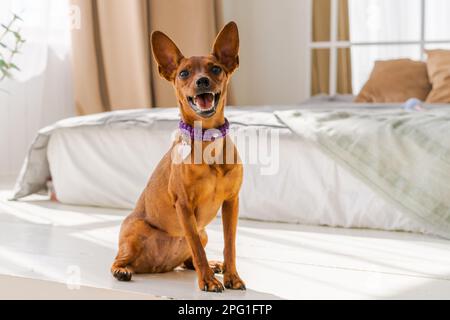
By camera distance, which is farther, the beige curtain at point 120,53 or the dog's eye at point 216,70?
the beige curtain at point 120,53

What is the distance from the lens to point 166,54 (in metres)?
1.57

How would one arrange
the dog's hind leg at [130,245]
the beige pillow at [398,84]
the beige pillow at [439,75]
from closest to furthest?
1. the dog's hind leg at [130,245]
2. the beige pillow at [439,75]
3. the beige pillow at [398,84]

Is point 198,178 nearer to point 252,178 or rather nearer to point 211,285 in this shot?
point 211,285

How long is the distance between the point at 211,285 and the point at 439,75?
259 cm

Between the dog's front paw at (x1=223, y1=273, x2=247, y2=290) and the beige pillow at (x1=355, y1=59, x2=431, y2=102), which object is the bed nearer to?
the beige pillow at (x1=355, y1=59, x2=431, y2=102)

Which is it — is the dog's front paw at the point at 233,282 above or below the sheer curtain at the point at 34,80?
below

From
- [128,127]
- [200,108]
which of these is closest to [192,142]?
[200,108]

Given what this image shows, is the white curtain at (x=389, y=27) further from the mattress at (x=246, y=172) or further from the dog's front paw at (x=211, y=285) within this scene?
the dog's front paw at (x=211, y=285)

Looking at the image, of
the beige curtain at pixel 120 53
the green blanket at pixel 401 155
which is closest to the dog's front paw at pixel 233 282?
the green blanket at pixel 401 155

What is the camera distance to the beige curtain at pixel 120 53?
13.5 ft

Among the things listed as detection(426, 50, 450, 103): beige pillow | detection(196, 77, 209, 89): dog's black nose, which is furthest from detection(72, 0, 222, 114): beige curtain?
detection(196, 77, 209, 89): dog's black nose

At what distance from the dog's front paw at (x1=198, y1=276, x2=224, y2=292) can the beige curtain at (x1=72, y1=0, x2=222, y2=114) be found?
2.78 m

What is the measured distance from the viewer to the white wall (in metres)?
4.99
